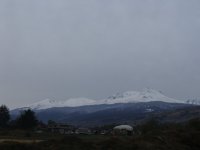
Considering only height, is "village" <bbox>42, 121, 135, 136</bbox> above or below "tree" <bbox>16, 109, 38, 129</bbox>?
below

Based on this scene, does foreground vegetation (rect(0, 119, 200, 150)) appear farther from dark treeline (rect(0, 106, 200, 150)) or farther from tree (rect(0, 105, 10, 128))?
tree (rect(0, 105, 10, 128))

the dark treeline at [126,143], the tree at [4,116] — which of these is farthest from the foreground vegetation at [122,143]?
the tree at [4,116]

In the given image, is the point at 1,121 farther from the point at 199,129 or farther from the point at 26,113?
the point at 199,129

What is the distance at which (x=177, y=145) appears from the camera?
5481cm

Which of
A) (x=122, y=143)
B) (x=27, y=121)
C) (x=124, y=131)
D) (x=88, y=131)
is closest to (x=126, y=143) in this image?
(x=122, y=143)


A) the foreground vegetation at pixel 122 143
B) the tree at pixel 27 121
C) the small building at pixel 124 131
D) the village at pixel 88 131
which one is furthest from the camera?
the village at pixel 88 131

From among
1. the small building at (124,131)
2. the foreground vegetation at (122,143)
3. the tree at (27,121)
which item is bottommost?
the foreground vegetation at (122,143)

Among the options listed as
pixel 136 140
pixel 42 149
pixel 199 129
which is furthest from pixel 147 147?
pixel 199 129

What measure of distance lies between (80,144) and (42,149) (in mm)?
4078

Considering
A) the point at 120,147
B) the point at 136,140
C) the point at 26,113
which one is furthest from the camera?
the point at 26,113

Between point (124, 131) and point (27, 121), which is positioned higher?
point (27, 121)

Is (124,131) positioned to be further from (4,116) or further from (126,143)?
(126,143)

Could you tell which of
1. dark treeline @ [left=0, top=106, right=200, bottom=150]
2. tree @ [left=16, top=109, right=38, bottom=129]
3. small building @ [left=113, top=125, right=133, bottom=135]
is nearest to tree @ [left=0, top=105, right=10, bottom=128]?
tree @ [left=16, top=109, right=38, bottom=129]

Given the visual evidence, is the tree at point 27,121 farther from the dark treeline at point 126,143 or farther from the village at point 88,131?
the dark treeline at point 126,143
